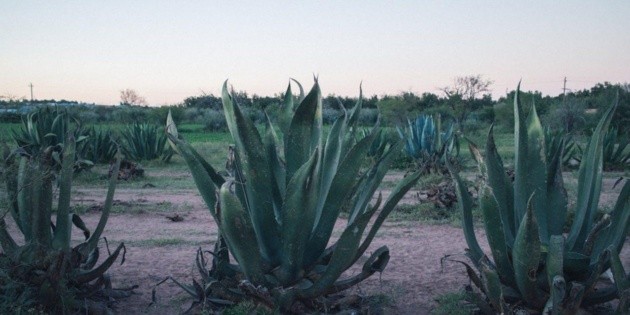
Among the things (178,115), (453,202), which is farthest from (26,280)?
(178,115)

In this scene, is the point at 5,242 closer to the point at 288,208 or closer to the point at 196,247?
the point at 288,208

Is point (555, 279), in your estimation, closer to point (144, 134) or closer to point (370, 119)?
point (144, 134)

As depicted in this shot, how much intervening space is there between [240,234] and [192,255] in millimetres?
2067

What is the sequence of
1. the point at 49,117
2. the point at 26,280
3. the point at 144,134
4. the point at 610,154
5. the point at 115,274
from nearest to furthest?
the point at 26,280
the point at 115,274
the point at 49,117
the point at 610,154
the point at 144,134

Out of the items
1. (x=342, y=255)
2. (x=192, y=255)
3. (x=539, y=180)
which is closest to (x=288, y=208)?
(x=342, y=255)

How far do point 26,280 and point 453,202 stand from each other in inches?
200

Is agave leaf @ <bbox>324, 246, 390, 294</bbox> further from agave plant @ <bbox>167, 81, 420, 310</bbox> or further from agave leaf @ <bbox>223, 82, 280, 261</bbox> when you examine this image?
agave leaf @ <bbox>223, 82, 280, 261</bbox>

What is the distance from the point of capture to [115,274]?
393 cm

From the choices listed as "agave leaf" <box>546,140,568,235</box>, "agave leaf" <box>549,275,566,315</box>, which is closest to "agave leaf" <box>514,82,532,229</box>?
"agave leaf" <box>546,140,568,235</box>

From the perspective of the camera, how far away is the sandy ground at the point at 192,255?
134 inches

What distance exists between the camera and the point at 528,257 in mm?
2596

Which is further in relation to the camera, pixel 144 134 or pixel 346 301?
pixel 144 134

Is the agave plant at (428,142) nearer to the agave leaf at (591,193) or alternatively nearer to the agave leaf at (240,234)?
the agave leaf at (591,193)

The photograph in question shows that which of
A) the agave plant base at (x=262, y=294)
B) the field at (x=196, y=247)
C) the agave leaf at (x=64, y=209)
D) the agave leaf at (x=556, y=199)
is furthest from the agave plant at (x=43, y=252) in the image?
the agave leaf at (x=556, y=199)
